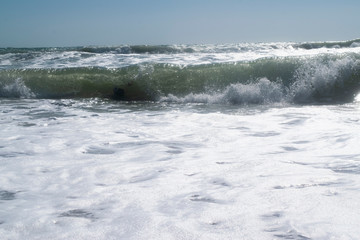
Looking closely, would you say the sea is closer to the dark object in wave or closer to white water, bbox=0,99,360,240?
white water, bbox=0,99,360,240


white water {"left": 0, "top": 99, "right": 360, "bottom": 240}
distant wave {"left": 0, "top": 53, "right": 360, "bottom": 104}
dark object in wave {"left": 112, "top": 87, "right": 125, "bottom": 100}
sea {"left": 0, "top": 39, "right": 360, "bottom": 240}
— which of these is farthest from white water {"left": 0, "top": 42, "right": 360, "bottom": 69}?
white water {"left": 0, "top": 99, "right": 360, "bottom": 240}

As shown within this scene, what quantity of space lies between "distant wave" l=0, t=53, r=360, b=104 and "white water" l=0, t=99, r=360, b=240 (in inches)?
118

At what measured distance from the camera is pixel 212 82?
9039 mm

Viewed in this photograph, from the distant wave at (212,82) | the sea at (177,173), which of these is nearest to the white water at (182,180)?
the sea at (177,173)

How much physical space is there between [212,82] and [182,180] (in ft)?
21.5

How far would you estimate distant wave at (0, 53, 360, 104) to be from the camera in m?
7.89

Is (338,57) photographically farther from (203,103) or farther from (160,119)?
(160,119)

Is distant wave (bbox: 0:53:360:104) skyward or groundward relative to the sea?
skyward

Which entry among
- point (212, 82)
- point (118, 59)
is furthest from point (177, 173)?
point (118, 59)

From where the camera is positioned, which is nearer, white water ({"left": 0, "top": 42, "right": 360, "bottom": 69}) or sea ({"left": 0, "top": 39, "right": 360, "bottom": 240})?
sea ({"left": 0, "top": 39, "right": 360, "bottom": 240})

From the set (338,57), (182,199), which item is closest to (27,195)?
(182,199)

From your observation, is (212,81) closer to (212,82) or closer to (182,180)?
(212,82)

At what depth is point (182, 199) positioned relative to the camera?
2289 millimetres

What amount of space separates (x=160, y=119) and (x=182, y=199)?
10.3ft
